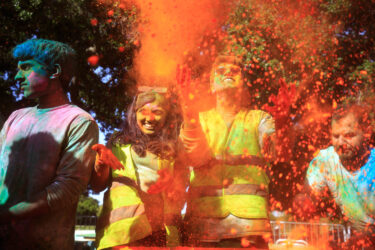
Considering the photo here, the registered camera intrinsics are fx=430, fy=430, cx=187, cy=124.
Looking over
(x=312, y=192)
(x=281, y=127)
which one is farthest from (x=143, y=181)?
(x=312, y=192)

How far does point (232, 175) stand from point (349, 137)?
172cm

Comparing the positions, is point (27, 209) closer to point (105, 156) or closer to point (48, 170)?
point (48, 170)

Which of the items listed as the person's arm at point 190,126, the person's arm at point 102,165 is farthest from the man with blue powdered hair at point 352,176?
the person's arm at point 102,165

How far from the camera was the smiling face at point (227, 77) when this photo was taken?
4488 millimetres

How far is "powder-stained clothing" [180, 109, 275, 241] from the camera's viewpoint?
3932mm

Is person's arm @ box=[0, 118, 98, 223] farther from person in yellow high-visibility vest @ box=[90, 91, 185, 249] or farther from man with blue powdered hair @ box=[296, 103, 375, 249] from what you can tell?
man with blue powdered hair @ box=[296, 103, 375, 249]

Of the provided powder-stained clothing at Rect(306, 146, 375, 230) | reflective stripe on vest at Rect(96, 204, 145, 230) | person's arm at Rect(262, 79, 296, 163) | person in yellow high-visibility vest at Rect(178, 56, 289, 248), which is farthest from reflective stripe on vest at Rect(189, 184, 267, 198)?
powder-stained clothing at Rect(306, 146, 375, 230)

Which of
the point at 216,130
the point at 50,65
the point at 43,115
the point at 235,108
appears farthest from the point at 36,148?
the point at 235,108

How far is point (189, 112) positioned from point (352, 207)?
2.51 metres

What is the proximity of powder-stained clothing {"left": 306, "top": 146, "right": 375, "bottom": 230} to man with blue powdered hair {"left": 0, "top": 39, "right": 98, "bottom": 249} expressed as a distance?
2922 millimetres

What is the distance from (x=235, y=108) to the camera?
4.53 m

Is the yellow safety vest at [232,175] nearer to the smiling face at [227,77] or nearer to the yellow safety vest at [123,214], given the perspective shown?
the smiling face at [227,77]

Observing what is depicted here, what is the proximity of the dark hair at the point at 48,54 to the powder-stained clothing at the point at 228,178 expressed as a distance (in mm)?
1211

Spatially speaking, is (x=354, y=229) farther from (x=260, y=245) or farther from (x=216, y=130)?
(x=216, y=130)
